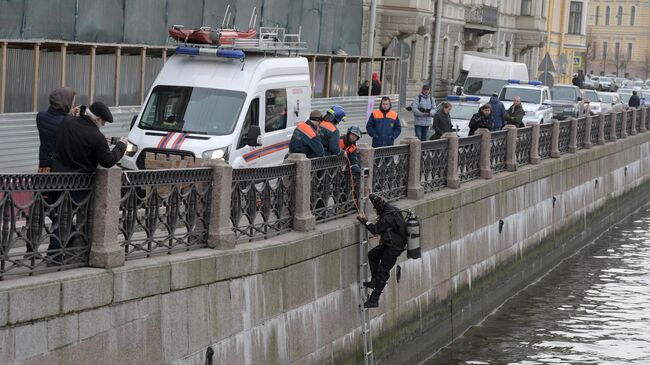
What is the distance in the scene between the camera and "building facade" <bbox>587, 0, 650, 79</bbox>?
145 m

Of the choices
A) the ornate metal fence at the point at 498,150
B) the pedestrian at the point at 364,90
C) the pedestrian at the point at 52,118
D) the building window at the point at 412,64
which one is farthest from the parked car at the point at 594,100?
→ the pedestrian at the point at 52,118

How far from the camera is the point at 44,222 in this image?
10.4 meters

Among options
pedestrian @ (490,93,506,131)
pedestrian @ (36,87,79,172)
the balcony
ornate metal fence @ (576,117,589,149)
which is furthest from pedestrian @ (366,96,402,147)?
the balcony

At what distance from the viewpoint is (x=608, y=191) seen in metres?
35.9

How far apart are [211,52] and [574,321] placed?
23.4 ft

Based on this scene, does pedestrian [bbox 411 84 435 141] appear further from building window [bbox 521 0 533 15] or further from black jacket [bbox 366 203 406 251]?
building window [bbox 521 0 533 15]

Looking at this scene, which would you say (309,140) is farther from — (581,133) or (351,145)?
(581,133)

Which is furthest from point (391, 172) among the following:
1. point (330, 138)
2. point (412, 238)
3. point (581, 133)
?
Result: point (581, 133)

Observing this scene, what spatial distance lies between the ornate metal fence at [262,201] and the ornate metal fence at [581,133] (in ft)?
61.9

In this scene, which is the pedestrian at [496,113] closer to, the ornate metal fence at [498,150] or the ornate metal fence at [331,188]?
the ornate metal fence at [498,150]

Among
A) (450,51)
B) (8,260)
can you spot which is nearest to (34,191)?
(8,260)

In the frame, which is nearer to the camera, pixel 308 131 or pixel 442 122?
pixel 308 131

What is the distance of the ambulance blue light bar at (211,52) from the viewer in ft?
61.3

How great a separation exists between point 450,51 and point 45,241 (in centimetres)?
4905
